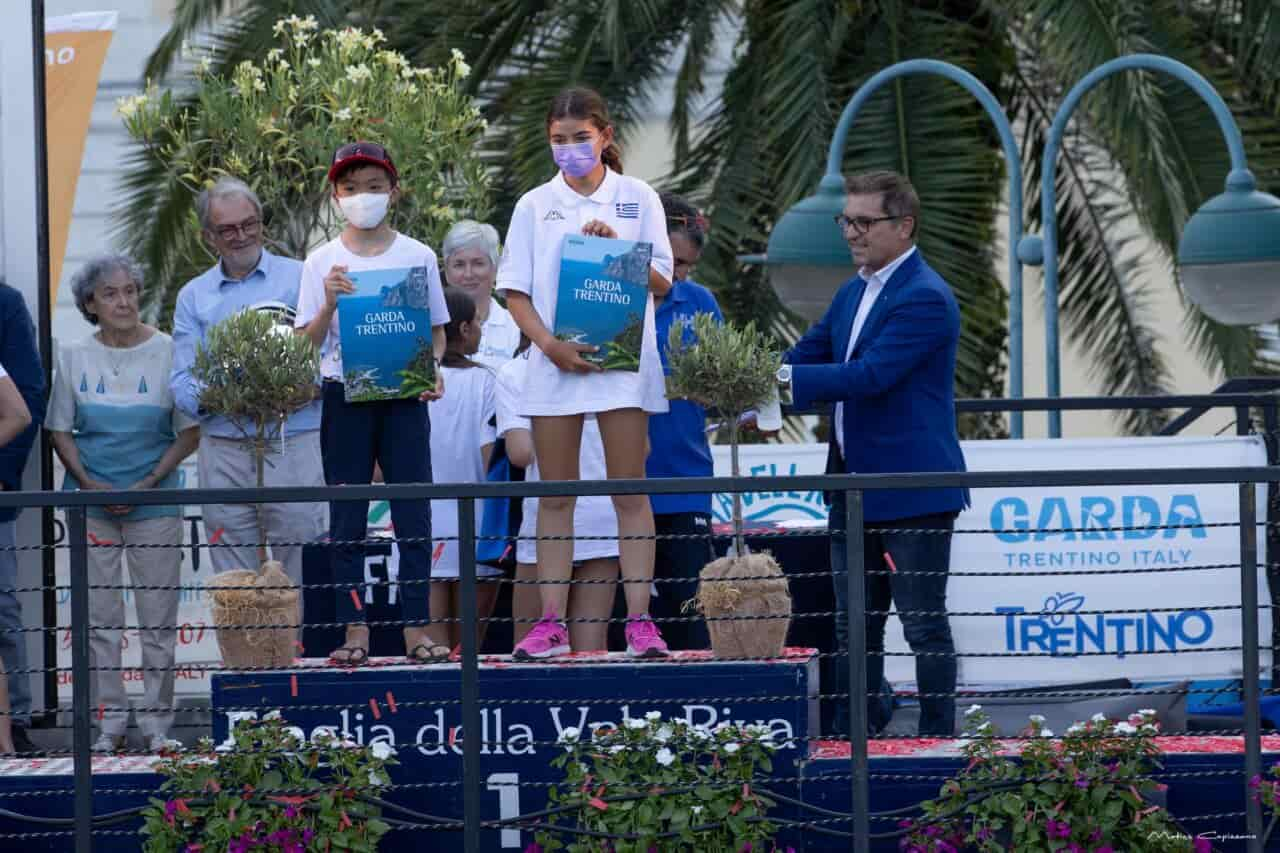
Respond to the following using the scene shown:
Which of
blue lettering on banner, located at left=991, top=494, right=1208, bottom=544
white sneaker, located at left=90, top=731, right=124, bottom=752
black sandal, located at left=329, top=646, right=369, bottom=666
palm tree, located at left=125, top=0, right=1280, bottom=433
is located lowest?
white sneaker, located at left=90, top=731, right=124, bottom=752

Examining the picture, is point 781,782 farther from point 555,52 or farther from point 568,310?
point 555,52

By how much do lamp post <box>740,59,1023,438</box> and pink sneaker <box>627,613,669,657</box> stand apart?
14.2 feet

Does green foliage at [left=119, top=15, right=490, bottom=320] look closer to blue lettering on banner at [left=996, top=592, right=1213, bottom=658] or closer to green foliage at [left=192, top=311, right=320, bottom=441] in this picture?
blue lettering on banner at [left=996, top=592, right=1213, bottom=658]

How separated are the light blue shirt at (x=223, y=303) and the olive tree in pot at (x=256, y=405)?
29.9 inches

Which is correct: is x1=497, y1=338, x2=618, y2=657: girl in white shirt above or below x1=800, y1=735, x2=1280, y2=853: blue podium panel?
above

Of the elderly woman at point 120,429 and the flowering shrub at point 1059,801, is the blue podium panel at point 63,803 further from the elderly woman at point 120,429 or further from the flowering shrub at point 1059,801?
the flowering shrub at point 1059,801

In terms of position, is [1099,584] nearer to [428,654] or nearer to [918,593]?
[918,593]

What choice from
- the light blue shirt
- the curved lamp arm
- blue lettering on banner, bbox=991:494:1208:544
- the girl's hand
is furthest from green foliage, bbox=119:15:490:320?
the girl's hand

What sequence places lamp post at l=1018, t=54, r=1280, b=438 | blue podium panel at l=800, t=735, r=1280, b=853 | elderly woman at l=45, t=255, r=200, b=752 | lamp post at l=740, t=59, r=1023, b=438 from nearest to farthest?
1. blue podium panel at l=800, t=735, r=1280, b=853
2. elderly woman at l=45, t=255, r=200, b=752
3. lamp post at l=1018, t=54, r=1280, b=438
4. lamp post at l=740, t=59, r=1023, b=438

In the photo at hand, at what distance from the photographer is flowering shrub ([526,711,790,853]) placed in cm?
559

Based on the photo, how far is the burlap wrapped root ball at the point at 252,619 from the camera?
5977 millimetres

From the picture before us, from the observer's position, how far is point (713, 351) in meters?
5.95

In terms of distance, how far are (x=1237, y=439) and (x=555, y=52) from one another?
5504 mm

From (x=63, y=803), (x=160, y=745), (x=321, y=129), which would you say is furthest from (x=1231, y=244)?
(x=63, y=803)
